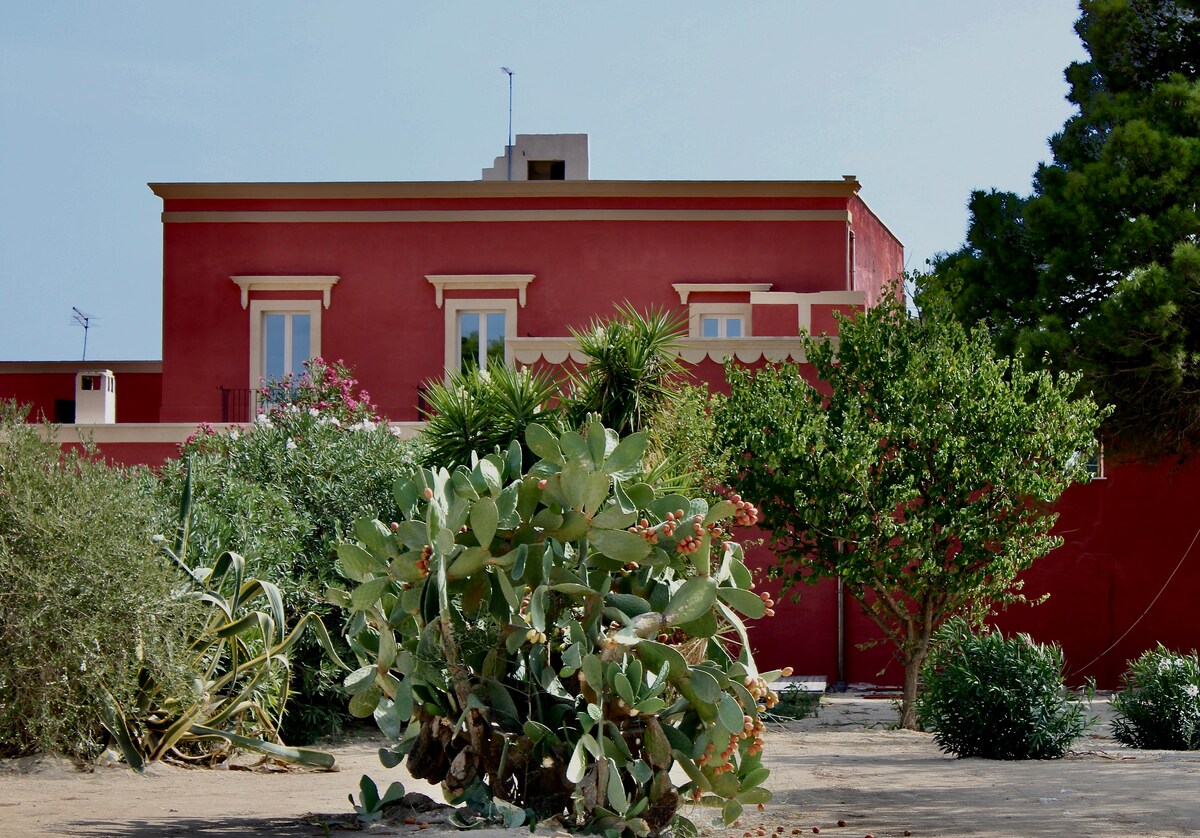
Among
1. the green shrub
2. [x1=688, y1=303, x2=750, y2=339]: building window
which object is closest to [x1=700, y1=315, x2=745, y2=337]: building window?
[x1=688, y1=303, x2=750, y2=339]: building window

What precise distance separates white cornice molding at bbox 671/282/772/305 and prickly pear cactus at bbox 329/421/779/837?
16109 mm

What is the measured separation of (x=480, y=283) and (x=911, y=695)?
11834mm

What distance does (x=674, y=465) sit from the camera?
11.7 meters

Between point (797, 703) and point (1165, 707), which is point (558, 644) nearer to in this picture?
point (1165, 707)

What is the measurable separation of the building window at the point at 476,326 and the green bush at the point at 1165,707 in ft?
44.1

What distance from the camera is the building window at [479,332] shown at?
23094 millimetres

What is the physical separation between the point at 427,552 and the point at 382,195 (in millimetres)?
17518

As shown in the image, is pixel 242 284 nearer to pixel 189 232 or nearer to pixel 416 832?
pixel 189 232

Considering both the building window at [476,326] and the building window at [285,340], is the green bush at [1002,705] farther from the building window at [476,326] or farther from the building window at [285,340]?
the building window at [285,340]

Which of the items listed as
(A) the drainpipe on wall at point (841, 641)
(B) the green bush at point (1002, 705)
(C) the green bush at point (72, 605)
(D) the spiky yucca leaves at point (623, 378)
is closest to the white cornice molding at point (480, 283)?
(A) the drainpipe on wall at point (841, 641)

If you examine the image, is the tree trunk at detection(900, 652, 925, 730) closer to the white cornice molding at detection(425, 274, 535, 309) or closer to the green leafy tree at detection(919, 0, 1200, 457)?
the green leafy tree at detection(919, 0, 1200, 457)

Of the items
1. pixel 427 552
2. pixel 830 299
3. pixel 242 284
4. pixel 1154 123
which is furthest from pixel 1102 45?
pixel 427 552

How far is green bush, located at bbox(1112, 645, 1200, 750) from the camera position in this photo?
36.3 feet

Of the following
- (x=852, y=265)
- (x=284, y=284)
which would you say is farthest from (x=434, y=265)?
(x=852, y=265)
